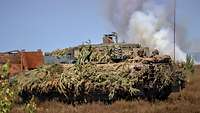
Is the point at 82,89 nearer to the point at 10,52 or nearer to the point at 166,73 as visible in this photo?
the point at 166,73

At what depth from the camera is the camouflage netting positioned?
17453mm

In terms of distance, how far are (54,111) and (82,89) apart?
2656 mm

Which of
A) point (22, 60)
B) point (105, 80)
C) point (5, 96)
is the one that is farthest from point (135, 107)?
point (5, 96)

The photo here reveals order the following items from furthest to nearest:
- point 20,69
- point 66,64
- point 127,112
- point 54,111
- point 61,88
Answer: point 20,69
point 66,64
point 61,88
point 54,111
point 127,112

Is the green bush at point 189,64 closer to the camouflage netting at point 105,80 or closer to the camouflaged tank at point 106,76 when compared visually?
the camouflaged tank at point 106,76

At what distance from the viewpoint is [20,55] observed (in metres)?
21.7

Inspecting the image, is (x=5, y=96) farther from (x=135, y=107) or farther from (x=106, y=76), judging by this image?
(x=106, y=76)

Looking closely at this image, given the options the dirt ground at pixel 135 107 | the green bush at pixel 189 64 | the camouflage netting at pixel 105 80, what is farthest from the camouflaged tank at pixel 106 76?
the green bush at pixel 189 64

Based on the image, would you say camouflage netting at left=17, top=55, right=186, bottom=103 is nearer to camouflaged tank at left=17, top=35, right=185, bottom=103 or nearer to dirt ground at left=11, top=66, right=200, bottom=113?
camouflaged tank at left=17, top=35, right=185, bottom=103

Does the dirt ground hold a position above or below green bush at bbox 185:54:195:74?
below

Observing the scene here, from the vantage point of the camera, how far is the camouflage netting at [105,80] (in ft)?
57.3

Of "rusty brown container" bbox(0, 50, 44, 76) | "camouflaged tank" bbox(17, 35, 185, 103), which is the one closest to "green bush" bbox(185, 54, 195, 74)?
"camouflaged tank" bbox(17, 35, 185, 103)

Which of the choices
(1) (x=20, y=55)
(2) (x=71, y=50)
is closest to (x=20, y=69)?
(1) (x=20, y=55)

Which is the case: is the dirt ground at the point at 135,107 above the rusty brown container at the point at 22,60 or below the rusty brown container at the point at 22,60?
below
